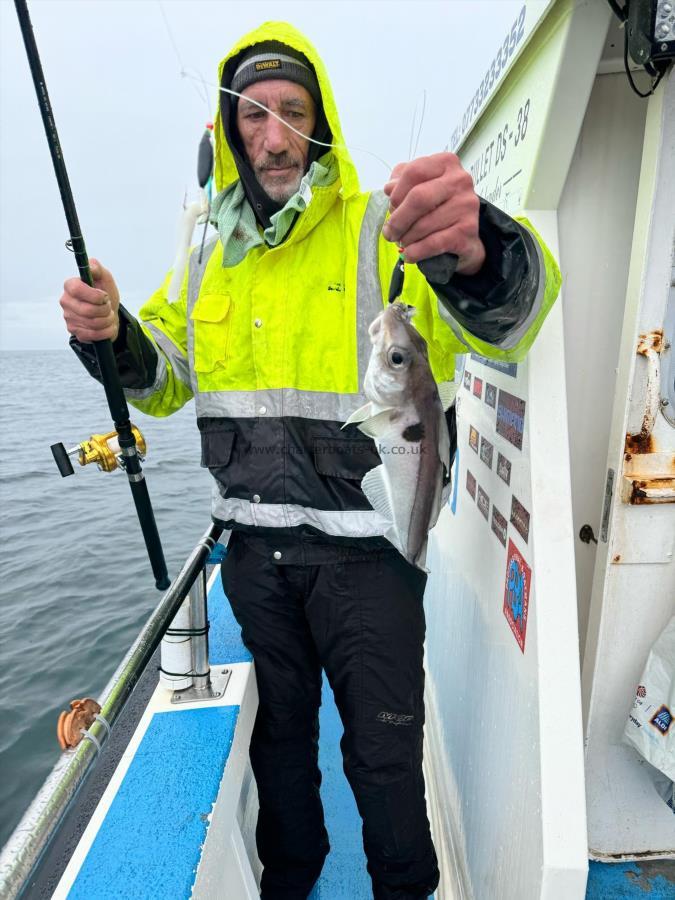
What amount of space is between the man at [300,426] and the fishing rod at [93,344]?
7 centimetres

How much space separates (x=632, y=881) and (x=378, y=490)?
165cm

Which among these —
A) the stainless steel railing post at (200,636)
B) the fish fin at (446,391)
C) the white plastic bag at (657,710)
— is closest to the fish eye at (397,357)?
the fish fin at (446,391)

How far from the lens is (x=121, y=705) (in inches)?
51.6

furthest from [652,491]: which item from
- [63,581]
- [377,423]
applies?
[63,581]

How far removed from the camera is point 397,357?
4.40 ft

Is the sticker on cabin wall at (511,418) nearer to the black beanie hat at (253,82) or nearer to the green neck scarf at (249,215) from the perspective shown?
the green neck scarf at (249,215)

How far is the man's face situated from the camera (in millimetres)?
1851

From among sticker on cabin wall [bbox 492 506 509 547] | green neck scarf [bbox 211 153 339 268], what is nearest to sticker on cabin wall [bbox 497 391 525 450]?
sticker on cabin wall [bbox 492 506 509 547]

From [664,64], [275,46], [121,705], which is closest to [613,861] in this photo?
[121,705]

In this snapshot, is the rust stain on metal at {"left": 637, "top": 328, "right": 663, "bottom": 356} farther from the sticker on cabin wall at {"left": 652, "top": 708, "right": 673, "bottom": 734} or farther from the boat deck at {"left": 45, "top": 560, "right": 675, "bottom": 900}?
the boat deck at {"left": 45, "top": 560, "right": 675, "bottom": 900}

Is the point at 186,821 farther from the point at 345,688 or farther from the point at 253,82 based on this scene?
the point at 253,82

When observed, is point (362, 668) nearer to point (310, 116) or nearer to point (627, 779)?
point (627, 779)

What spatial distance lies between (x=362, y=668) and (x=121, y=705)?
762 mm

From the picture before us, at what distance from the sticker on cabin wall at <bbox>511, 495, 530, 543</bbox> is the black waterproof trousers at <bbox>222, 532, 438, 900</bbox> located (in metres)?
0.38
